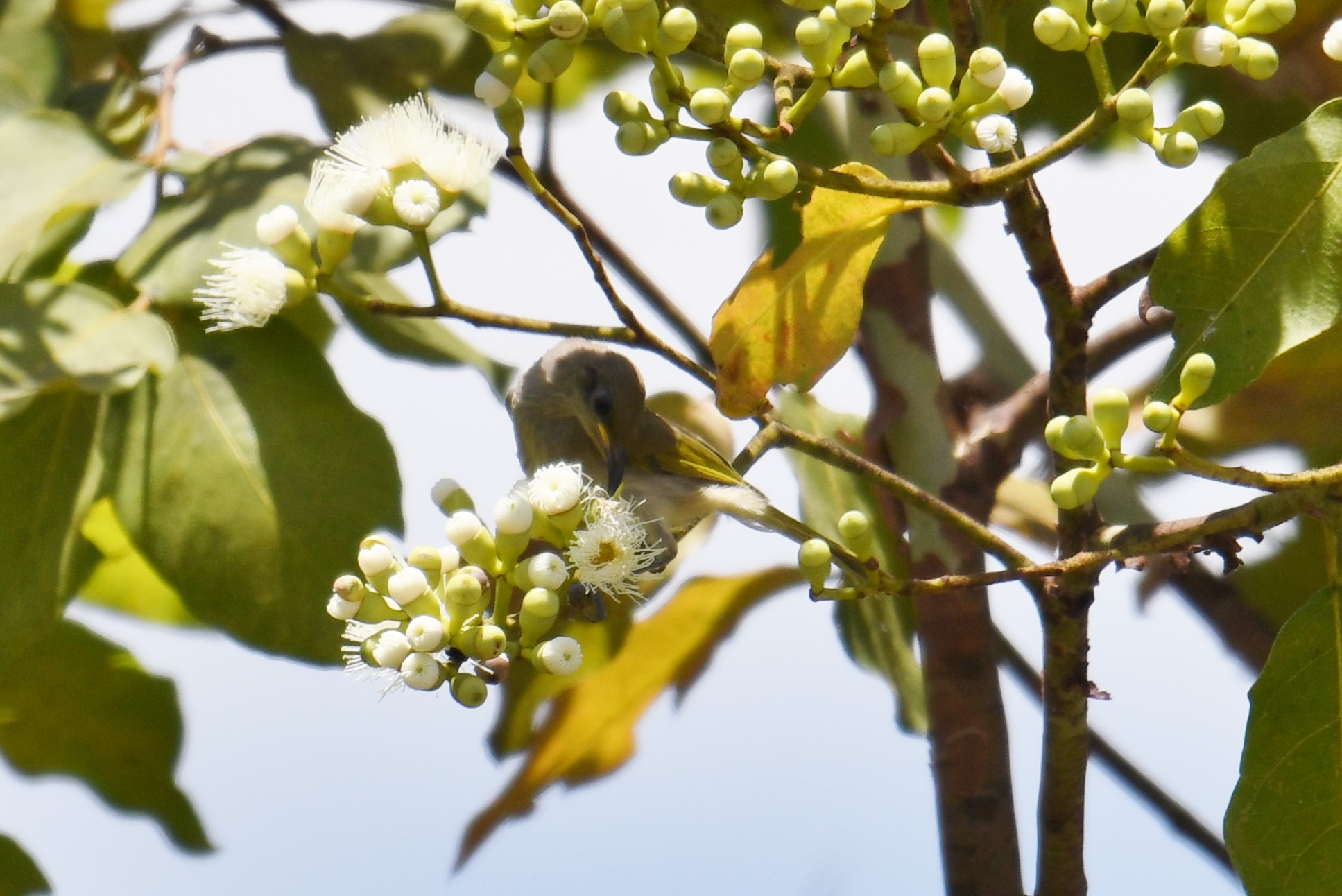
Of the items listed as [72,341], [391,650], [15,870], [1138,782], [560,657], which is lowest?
[15,870]

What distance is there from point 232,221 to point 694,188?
727mm

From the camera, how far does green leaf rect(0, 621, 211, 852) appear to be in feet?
5.52

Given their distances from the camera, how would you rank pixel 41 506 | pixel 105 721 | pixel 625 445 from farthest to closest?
pixel 625 445 → pixel 105 721 → pixel 41 506

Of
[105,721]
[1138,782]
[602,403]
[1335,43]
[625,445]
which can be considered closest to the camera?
[1335,43]

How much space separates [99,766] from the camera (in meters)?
1.72

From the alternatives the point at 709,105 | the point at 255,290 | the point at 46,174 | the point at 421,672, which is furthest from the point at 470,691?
the point at 46,174

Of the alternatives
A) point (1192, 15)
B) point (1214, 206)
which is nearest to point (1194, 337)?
point (1214, 206)

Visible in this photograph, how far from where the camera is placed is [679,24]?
0.87m

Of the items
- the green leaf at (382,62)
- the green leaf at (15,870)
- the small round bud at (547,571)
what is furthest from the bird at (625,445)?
the green leaf at (15,870)

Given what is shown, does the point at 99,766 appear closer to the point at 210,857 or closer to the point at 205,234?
the point at 210,857

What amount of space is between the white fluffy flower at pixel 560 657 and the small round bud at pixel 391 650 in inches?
4.1

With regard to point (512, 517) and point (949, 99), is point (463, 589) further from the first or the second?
point (949, 99)

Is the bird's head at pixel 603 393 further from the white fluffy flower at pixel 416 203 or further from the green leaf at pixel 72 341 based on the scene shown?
the white fluffy flower at pixel 416 203

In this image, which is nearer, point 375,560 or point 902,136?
point 902,136
